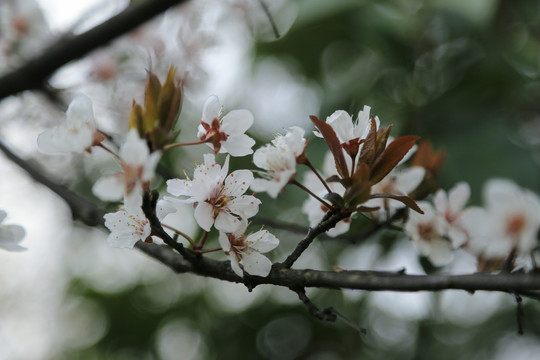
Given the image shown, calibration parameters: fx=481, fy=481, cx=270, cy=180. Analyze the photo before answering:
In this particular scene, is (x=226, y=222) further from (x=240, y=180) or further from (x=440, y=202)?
(x=440, y=202)

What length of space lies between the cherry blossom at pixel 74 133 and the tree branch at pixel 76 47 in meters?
0.54

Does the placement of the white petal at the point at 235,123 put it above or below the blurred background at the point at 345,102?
above

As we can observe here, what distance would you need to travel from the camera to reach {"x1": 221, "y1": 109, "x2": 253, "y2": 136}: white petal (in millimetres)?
616

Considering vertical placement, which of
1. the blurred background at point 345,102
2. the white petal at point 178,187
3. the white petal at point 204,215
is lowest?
the blurred background at point 345,102

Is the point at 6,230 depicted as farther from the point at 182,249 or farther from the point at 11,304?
the point at 11,304

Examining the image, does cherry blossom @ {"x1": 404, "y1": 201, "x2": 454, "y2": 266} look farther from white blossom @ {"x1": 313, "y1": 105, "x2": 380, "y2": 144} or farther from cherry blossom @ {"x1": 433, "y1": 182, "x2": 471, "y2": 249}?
white blossom @ {"x1": 313, "y1": 105, "x2": 380, "y2": 144}

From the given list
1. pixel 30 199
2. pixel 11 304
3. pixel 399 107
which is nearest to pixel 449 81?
pixel 399 107

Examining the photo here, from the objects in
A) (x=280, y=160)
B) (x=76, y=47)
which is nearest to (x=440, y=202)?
(x=280, y=160)

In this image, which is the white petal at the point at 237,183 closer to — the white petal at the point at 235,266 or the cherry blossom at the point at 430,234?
the white petal at the point at 235,266

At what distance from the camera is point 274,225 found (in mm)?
927

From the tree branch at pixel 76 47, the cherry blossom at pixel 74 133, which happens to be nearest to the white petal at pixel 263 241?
the cherry blossom at pixel 74 133

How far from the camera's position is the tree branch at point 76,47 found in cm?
Result: 103

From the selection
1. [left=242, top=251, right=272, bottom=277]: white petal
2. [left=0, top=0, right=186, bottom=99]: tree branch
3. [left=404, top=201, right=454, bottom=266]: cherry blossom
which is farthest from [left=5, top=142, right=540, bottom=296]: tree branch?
[left=0, top=0, right=186, bottom=99]: tree branch

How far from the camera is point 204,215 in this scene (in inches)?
23.0
